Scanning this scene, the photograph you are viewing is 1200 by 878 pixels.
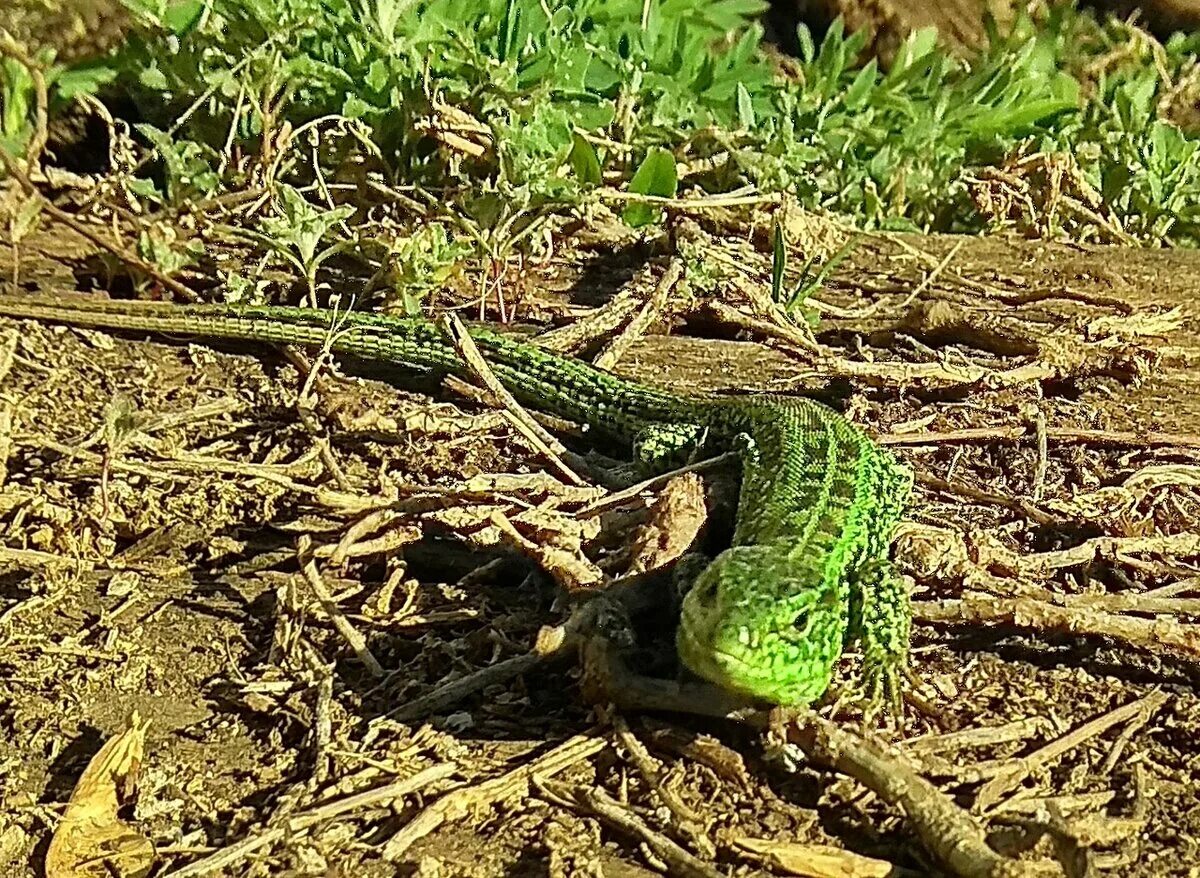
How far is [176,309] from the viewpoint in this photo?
4883mm

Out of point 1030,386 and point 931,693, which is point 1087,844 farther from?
point 1030,386

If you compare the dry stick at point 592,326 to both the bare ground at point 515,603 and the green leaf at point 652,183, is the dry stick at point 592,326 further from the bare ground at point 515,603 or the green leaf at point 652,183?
the green leaf at point 652,183

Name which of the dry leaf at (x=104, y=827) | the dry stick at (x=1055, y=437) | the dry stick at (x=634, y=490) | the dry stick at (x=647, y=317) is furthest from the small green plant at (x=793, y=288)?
the dry leaf at (x=104, y=827)

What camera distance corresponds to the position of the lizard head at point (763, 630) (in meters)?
2.73

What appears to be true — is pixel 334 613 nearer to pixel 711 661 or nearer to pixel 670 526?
pixel 670 526

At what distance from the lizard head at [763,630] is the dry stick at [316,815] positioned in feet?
2.10

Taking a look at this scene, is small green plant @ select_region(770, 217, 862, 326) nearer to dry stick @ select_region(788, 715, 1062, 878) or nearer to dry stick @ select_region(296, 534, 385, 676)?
dry stick @ select_region(296, 534, 385, 676)

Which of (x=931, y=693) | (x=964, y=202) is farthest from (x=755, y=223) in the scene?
(x=931, y=693)

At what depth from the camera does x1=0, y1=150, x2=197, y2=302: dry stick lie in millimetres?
4934

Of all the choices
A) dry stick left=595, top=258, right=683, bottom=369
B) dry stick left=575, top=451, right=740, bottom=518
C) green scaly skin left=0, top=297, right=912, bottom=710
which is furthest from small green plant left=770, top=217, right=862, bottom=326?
dry stick left=575, top=451, right=740, bottom=518

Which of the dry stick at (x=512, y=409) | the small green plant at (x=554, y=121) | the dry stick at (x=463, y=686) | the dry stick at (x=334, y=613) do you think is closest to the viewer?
the dry stick at (x=463, y=686)

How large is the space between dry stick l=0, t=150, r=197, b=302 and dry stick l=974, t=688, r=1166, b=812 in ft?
12.2

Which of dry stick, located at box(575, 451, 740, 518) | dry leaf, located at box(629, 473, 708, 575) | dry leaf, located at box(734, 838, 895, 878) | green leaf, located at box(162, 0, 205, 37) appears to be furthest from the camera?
green leaf, located at box(162, 0, 205, 37)

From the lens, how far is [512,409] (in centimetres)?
412
